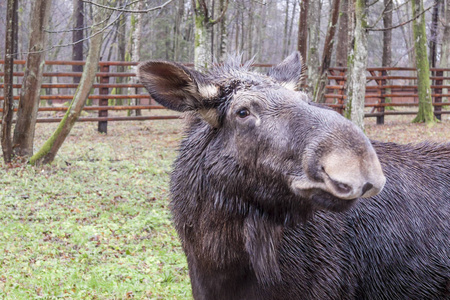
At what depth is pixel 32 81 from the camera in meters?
10.3

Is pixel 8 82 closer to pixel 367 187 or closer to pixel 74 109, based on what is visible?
pixel 74 109

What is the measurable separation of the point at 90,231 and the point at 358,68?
699 centimetres

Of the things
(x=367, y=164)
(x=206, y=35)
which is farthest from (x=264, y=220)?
(x=206, y=35)

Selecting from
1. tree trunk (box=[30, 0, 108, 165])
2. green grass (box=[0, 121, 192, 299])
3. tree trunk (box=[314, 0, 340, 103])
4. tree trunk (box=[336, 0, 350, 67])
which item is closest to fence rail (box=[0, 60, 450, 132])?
tree trunk (box=[336, 0, 350, 67])

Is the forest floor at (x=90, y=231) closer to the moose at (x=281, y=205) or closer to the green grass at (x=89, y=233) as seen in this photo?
the green grass at (x=89, y=233)

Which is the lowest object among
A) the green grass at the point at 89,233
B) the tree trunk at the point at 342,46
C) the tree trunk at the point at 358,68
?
the green grass at the point at 89,233

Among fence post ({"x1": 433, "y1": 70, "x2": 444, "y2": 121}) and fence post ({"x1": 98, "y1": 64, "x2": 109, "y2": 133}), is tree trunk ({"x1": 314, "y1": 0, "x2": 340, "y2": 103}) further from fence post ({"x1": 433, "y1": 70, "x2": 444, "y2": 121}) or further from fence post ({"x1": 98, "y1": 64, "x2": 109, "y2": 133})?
fence post ({"x1": 433, "y1": 70, "x2": 444, "y2": 121})

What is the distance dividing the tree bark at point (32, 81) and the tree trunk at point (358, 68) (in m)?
6.46

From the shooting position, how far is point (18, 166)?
34.1 feet

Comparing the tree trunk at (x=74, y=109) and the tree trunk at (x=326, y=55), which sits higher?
the tree trunk at (x=326, y=55)

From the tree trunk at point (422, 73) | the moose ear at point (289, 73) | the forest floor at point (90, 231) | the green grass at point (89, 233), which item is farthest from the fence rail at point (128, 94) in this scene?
the moose ear at point (289, 73)

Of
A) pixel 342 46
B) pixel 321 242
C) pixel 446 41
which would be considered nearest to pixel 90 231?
pixel 321 242

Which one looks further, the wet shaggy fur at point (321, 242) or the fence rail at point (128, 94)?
the fence rail at point (128, 94)

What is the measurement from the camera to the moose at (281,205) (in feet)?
8.88
